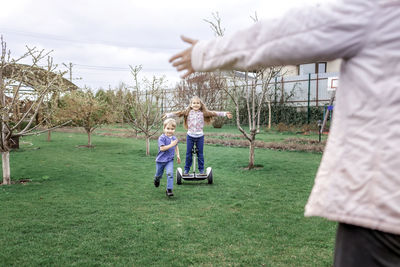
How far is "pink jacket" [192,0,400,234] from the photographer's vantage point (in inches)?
42.3

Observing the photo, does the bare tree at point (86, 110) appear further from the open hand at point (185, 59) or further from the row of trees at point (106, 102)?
the open hand at point (185, 59)

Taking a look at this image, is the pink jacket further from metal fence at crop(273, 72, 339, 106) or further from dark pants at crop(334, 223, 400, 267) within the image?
metal fence at crop(273, 72, 339, 106)

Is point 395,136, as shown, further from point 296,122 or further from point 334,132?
point 296,122

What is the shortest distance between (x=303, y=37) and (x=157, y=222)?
11.4ft

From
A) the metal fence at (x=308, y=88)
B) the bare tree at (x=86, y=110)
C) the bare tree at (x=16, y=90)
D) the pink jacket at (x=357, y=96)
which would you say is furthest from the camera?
the metal fence at (x=308, y=88)

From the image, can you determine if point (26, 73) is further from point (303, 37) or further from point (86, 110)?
point (86, 110)

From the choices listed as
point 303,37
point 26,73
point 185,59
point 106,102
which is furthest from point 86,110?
point 303,37

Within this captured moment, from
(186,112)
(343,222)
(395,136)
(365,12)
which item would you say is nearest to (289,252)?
(343,222)

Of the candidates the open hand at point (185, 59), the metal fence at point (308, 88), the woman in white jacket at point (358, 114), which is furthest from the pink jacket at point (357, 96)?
the metal fence at point (308, 88)

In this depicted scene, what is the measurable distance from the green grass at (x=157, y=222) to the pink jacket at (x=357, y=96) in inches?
83.8

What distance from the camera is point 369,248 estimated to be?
114cm

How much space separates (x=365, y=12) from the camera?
1071mm

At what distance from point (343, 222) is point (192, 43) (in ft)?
3.14

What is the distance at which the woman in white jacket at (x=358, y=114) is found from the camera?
1.08m
